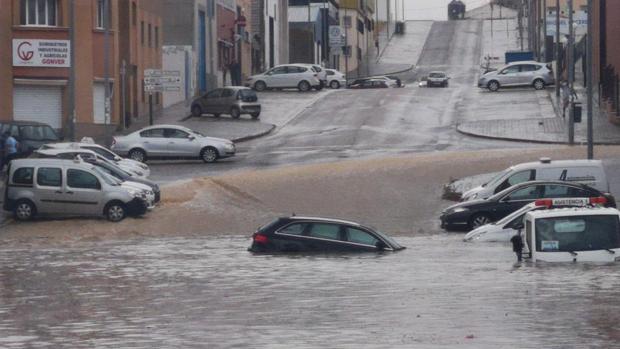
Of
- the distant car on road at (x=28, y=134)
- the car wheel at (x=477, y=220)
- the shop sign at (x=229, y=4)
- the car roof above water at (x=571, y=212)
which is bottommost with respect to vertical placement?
the car wheel at (x=477, y=220)

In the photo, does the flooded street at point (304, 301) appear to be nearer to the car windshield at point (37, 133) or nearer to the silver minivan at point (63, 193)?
the silver minivan at point (63, 193)

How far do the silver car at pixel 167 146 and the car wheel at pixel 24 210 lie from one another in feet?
43.7

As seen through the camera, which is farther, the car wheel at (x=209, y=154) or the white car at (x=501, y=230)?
the car wheel at (x=209, y=154)

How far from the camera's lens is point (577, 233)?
24.1 m

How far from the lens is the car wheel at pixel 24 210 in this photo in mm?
35531

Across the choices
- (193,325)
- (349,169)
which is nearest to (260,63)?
(349,169)

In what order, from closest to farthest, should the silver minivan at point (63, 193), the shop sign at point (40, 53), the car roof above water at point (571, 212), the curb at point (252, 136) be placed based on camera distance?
the car roof above water at point (571, 212) → the silver minivan at point (63, 193) → the shop sign at point (40, 53) → the curb at point (252, 136)

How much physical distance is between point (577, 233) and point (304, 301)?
634 cm

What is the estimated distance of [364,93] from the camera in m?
75.6

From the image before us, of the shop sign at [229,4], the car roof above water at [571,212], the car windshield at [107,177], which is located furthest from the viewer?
the shop sign at [229,4]

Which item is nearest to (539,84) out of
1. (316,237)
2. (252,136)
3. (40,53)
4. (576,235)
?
(252,136)

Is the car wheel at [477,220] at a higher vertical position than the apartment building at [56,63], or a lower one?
lower

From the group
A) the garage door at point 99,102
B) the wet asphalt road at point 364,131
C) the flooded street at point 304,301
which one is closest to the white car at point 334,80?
the wet asphalt road at point 364,131

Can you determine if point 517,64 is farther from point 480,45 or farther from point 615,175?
point 480,45
